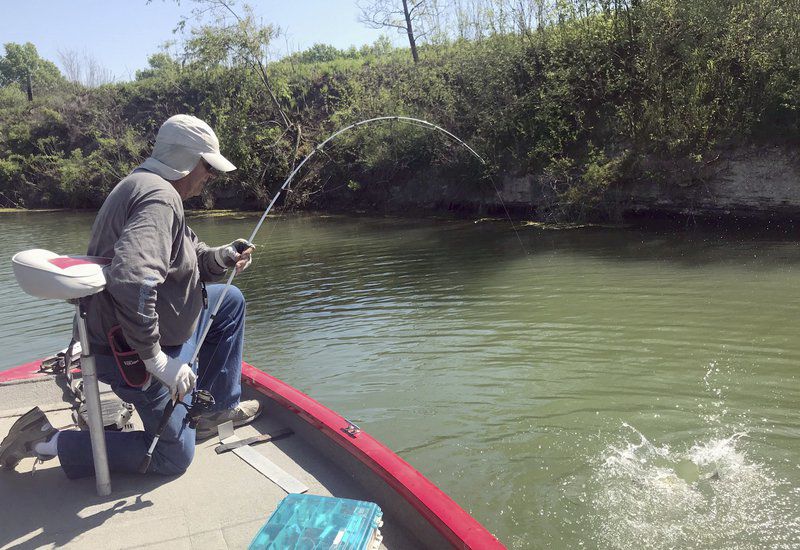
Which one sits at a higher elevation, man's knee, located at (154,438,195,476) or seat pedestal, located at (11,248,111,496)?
seat pedestal, located at (11,248,111,496)

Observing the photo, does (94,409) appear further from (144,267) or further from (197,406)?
(144,267)

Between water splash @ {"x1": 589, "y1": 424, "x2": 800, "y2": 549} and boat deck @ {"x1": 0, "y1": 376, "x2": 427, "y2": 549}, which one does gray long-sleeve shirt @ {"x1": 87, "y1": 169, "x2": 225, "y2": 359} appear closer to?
boat deck @ {"x1": 0, "y1": 376, "x2": 427, "y2": 549}

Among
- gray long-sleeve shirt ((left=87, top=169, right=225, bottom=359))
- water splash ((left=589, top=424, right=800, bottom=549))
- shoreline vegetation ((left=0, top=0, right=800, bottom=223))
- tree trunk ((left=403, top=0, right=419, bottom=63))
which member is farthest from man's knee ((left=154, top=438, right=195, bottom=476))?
tree trunk ((left=403, top=0, right=419, bottom=63))

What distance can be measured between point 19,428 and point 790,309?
293 inches

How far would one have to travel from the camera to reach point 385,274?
428 inches

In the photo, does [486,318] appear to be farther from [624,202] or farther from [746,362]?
[624,202]

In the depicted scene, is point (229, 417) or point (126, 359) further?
point (229, 417)

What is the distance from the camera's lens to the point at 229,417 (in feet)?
11.9

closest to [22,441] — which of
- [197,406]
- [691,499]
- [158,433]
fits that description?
[158,433]

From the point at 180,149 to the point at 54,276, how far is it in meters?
0.84

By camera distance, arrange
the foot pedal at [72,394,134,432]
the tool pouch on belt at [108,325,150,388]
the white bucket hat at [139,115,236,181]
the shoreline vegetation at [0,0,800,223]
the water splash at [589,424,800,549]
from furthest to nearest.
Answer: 1. the shoreline vegetation at [0,0,800,223]
2. the foot pedal at [72,394,134,432]
3. the water splash at [589,424,800,549]
4. the white bucket hat at [139,115,236,181]
5. the tool pouch on belt at [108,325,150,388]

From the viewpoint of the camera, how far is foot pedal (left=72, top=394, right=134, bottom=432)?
3.60 m

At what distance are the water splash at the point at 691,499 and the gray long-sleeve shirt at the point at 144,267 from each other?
8.07 feet

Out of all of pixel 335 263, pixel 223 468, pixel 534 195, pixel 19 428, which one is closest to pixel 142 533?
pixel 223 468
